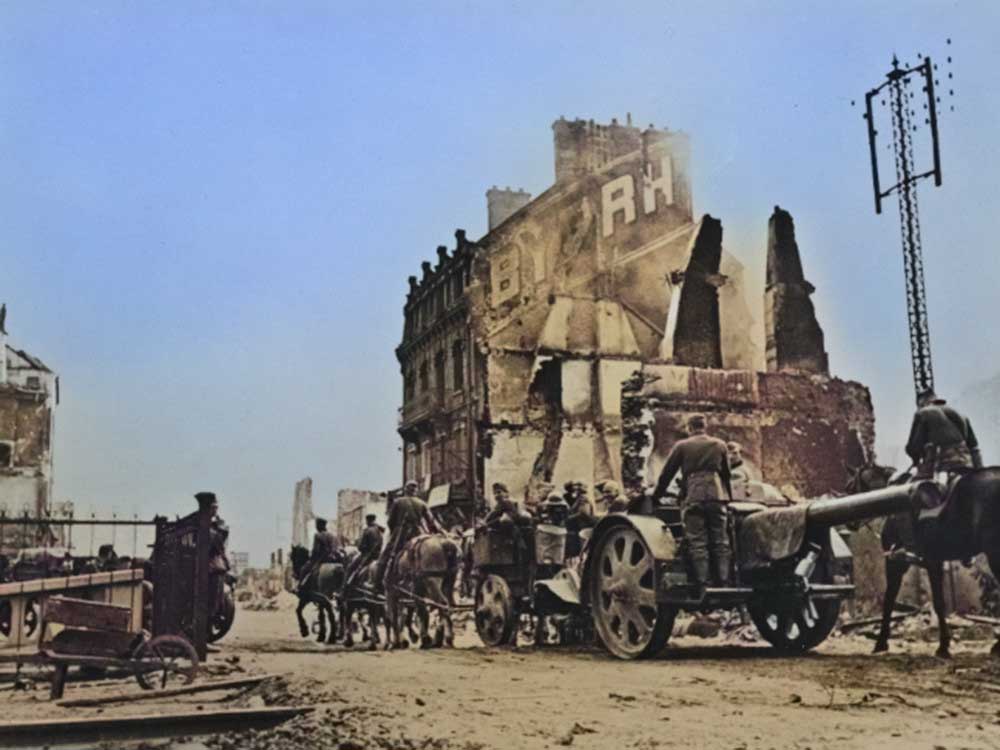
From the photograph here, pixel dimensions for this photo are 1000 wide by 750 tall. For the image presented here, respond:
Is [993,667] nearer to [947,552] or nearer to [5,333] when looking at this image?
[947,552]

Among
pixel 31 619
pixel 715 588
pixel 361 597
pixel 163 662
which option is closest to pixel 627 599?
pixel 715 588

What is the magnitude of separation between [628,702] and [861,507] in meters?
3.78

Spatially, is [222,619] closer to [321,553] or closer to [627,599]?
[321,553]

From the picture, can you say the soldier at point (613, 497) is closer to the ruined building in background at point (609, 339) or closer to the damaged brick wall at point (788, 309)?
the ruined building in background at point (609, 339)

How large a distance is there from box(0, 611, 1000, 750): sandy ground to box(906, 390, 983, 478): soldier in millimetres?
1790

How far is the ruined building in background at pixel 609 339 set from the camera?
31.6m

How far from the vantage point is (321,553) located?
18938 mm

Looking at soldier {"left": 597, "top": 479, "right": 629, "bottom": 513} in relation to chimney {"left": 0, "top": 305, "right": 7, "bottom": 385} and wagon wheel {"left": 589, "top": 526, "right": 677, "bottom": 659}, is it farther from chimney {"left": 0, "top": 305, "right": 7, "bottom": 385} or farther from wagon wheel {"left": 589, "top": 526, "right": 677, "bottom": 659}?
chimney {"left": 0, "top": 305, "right": 7, "bottom": 385}

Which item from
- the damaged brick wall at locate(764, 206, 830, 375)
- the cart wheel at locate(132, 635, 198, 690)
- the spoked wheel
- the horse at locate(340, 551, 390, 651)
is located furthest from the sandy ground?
the damaged brick wall at locate(764, 206, 830, 375)

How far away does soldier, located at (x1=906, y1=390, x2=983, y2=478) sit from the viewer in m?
10.5

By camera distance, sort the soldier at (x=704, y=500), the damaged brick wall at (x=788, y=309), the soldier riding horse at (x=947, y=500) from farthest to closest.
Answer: the damaged brick wall at (x=788, y=309), the soldier at (x=704, y=500), the soldier riding horse at (x=947, y=500)

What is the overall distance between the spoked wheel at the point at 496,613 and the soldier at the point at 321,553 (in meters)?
4.76

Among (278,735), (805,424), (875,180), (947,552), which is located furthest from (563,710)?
(805,424)

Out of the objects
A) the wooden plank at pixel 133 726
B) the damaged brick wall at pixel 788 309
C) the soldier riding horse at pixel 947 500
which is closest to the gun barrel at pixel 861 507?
the soldier riding horse at pixel 947 500
